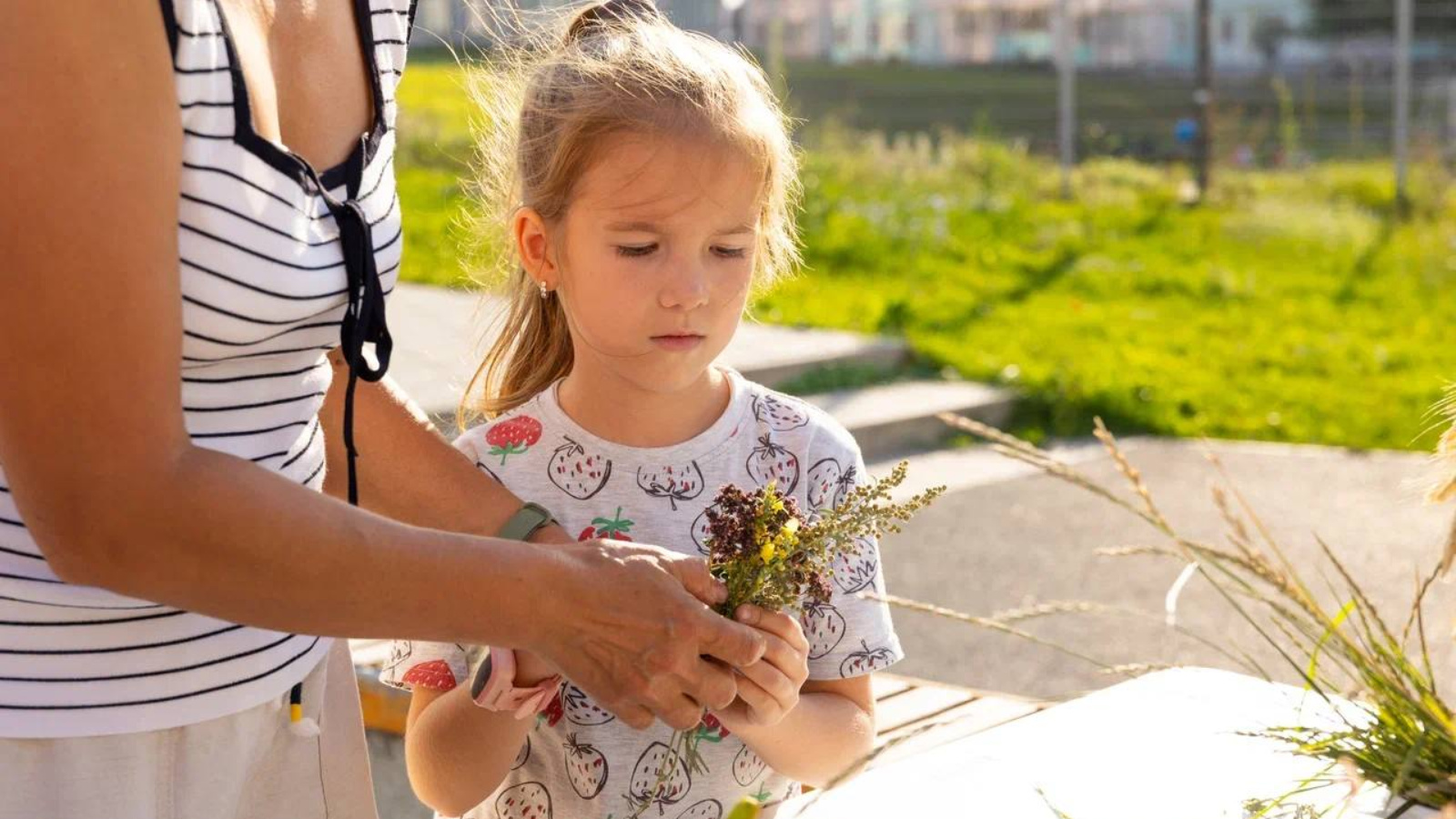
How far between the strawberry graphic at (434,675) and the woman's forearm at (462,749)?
0.04 meters

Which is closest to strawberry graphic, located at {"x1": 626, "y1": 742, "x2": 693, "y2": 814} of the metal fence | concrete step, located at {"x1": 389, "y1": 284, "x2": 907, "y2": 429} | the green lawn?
the green lawn

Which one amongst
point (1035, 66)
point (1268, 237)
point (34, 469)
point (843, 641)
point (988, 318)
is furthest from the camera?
point (1035, 66)

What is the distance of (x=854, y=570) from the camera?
2.17m

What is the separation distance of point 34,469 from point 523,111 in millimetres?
1134

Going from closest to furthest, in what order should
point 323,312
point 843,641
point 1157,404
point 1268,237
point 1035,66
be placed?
1. point 323,312
2. point 843,641
3. point 1157,404
4. point 1268,237
5. point 1035,66

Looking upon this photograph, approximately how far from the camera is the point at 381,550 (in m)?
1.40

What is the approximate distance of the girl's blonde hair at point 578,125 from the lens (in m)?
2.14

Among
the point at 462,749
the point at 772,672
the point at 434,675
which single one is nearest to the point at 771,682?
the point at 772,672

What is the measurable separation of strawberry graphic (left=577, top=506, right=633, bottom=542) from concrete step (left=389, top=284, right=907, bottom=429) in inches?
175

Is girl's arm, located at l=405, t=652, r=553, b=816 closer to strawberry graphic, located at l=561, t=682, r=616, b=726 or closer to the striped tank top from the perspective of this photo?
strawberry graphic, located at l=561, t=682, r=616, b=726

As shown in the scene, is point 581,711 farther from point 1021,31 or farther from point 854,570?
point 1021,31

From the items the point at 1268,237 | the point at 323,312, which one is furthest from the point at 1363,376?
the point at 323,312

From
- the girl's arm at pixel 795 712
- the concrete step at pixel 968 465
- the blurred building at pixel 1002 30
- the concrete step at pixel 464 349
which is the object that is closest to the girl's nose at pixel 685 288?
the girl's arm at pixel 795 712

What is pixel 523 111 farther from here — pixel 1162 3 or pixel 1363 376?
pixel 1162 3
